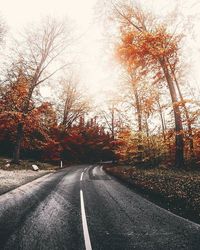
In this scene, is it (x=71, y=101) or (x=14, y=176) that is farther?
(x=71, y=101)

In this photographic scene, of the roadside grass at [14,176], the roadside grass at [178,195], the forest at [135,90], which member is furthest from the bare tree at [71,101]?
the roadside grass at [178,195]

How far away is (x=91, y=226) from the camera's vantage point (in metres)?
5.83

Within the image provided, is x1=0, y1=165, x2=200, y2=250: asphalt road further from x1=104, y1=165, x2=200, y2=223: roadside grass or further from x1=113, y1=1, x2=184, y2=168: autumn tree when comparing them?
x1=113, y1=1, x2=184, y2=168: autumn tree

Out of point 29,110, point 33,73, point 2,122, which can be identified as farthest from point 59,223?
point 2,122

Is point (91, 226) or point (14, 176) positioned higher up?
point (14, 176)

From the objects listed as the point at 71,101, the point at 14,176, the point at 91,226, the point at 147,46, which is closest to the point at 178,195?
the point at 91,226

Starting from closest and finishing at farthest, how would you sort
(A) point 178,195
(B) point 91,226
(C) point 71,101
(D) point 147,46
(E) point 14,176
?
(B) point 91,226, (A) point 178,195, (D) point 147,46, (E) point 14,176, (C) point 71,101

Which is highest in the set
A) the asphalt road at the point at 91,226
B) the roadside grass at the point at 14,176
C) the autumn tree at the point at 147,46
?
the autumn tree at the point at 147,46

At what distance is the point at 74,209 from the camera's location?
25.0ft

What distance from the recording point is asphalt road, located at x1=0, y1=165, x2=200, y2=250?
4.62 m

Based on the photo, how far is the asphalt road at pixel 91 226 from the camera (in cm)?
462

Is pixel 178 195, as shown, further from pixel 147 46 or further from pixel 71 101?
pixel 71 101

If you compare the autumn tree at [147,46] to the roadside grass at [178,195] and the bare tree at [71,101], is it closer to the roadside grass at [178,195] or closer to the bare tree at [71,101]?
the roadside grass at [178,195]

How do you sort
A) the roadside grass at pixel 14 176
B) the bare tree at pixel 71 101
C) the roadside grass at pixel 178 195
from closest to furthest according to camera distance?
the roadside grass at pixel 178 195 < the roadside grass at pixel 14 176 < the bare tree at pixel 71 101
